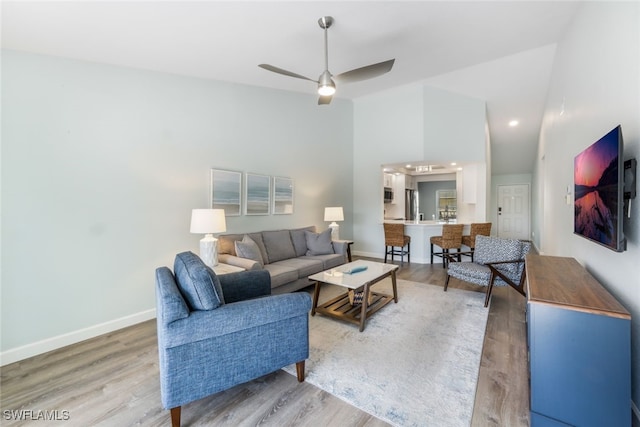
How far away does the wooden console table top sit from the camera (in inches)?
54.6

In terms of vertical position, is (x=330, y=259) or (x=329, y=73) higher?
(x=329, y=73)

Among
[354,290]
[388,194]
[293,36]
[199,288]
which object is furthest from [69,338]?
[388,194]

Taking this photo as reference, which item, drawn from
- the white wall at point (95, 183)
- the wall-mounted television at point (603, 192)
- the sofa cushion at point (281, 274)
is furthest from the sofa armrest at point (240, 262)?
the wall-mounted television at point (603, 192)

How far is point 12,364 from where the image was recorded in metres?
2.22

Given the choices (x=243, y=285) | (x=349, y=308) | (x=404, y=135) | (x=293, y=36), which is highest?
(x=293, y=36)

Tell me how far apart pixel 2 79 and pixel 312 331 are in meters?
3.42

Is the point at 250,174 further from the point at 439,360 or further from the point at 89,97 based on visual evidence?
the point at 439,360

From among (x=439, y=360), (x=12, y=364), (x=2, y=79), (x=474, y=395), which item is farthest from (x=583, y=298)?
(x=2, y=79)

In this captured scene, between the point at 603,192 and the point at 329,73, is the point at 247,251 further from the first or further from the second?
the point at 603,192

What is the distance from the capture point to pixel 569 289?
1.70 metres

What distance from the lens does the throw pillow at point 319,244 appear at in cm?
455

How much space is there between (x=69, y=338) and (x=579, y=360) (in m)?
3.85

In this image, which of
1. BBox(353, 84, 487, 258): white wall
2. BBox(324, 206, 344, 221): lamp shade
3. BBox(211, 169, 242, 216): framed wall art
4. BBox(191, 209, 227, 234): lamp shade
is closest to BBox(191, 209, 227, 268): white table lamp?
BBox(191, 209, 227, 234): lamp shade

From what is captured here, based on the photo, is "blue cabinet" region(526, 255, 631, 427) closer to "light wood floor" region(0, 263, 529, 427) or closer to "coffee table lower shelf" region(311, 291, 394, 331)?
"light wood floor" region(0, 263, 529, 427)
